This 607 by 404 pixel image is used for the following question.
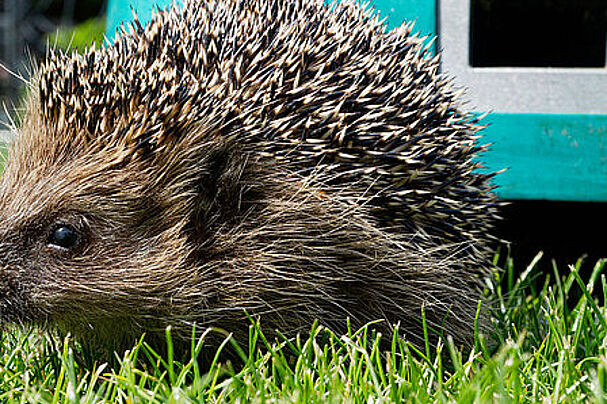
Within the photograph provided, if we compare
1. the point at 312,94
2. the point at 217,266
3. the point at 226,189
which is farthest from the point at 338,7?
the point at 217,266

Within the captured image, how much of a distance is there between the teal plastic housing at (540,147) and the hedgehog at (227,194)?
0.96m

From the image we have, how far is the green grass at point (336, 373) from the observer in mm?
2420

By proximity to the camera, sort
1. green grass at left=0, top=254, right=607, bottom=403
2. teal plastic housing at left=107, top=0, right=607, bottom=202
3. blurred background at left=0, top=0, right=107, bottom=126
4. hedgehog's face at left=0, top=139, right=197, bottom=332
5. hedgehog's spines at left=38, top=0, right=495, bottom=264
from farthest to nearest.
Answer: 1. blurred background at left=0, top=0, right=107, bottom=126
2. teal plastic housing at left=107, top=0, right=607, bottom=202
3. hedgehog's spines at left=38, top=0, right=495, bottom=264
4. hedgehog's face at left=0, top=139, right=197, bottom=332
5. green grass at left=0, top=254, right=607, bottom=403

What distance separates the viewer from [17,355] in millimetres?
3121

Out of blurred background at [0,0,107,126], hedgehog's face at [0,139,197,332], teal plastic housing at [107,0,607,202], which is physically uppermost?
blurred background at [0,0,107,126]

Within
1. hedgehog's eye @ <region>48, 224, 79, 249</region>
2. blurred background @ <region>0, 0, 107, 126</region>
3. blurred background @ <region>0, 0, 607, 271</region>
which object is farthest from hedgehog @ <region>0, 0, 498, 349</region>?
blurred background @ <region>0, 0, 107, 126</region>

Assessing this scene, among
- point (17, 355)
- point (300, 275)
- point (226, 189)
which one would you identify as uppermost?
point (226, 189)

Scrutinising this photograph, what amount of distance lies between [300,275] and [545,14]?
3254mm

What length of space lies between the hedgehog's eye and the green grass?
36cm

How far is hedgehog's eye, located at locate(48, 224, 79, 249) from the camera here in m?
2.79

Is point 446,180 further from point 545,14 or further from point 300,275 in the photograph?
point 545,14

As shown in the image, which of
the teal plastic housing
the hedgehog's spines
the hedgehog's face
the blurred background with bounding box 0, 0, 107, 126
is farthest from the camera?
the blurred background with bounding box 0, 0, 107, 126

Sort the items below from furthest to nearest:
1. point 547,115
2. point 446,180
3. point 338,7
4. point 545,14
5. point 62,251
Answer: point 545,14 < point 547,115 < point 338,7 < point 446,180 < point 62,251

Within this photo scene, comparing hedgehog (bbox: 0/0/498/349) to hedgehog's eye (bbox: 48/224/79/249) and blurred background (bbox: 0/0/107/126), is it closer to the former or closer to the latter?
hedgehog's eye (bbox: 48/224/79/249)
